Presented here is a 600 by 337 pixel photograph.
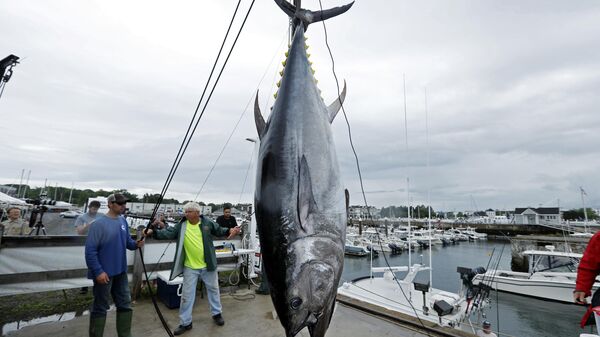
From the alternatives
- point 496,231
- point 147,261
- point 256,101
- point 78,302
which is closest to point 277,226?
point 256,101

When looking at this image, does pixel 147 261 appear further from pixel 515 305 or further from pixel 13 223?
pixel 515 305

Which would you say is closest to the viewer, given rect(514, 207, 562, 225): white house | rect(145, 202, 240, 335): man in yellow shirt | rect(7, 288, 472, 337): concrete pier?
rect(7, 288, 472, 337): concrete pier

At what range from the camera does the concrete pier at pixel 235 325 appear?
3.37 metres

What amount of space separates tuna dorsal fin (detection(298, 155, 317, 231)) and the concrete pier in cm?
263

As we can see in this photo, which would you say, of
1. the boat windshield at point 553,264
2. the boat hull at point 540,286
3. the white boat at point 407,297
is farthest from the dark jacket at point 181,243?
the boat windshield at point 553,264

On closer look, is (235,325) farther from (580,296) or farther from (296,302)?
(580,296)

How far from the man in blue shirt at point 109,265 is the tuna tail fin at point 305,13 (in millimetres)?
2469

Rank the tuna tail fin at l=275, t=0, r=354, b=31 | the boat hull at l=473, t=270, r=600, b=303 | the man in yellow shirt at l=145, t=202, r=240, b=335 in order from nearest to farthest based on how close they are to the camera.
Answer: the tuna tail fin at l=275, t=0, r=354, b=31, the man in yellow shirt at l=145, t=202, r=240, b=335, the boat hull at l=473, t=270, r=600, b=303

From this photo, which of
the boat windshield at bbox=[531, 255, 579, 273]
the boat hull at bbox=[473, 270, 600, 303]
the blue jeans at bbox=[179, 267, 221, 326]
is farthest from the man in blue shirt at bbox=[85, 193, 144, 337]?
the boat windshield at bbox=[531, 255, 579, 273]

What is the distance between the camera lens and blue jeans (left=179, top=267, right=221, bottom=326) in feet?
11.3

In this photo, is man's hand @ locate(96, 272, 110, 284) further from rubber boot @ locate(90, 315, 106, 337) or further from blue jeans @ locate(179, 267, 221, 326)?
blue jeans @ locate(179, 267, 221, 326)

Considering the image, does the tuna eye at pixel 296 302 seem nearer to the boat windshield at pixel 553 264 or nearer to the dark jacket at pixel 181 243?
the dark jacket at pixel 181 243

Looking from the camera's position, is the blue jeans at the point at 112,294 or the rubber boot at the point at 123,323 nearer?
the blue jeans at the point at 112,294

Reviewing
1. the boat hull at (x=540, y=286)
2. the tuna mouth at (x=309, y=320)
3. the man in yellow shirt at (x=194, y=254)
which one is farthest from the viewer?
the boat hull at (x=540, y=286)
